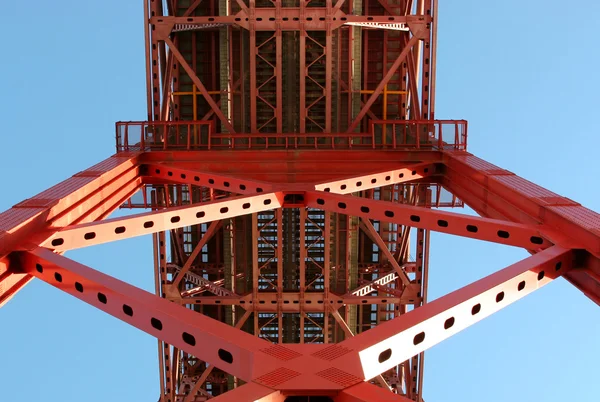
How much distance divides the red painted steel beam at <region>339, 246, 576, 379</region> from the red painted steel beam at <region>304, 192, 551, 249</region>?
880 mm

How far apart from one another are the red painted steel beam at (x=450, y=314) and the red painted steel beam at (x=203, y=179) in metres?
6.26

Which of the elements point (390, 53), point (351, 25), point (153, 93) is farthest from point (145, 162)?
point (390, 53)

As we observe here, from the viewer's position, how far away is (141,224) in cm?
1034

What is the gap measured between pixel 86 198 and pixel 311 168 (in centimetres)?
556

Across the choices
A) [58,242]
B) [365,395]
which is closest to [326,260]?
[58,242]

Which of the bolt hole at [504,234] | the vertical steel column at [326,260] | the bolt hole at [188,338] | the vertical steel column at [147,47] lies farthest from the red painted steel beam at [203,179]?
the bolt hole at [188,338]

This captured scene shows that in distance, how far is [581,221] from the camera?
869cm

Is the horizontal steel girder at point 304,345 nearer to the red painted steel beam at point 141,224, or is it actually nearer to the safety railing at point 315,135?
the red painted steel beam at point 141,224

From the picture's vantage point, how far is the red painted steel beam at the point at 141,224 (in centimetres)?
968

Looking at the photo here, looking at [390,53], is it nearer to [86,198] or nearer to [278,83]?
[278,83]

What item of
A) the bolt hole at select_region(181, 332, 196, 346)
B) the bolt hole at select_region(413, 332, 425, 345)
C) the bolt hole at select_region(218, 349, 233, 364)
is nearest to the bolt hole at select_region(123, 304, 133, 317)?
the bolt hole at select_region(181, 332, 196, 346)

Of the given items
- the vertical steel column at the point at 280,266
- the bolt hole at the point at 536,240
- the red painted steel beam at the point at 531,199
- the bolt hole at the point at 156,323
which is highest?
the red painted steel beam at the point at 531,199

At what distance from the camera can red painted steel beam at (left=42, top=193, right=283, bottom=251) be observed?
381 inches

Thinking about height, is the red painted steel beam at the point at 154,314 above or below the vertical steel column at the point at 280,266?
above
